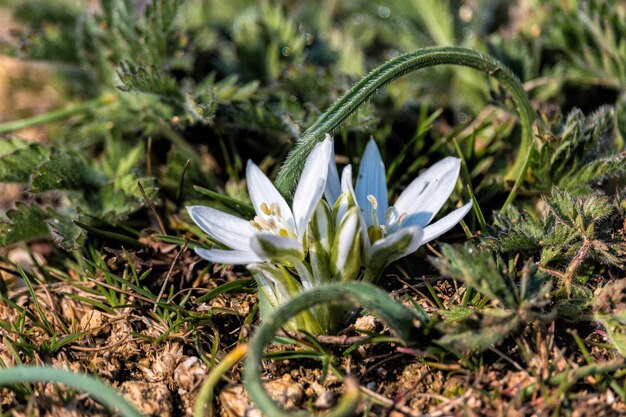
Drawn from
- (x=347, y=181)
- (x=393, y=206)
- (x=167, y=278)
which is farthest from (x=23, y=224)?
(x=393, y=206)

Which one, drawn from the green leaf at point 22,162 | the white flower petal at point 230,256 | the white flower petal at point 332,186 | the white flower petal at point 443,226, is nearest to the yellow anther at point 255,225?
the white flower petal at point 230,256

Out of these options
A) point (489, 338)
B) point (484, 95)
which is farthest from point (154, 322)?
point (484, 95)

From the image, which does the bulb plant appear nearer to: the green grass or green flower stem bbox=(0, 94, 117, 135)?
the green grass

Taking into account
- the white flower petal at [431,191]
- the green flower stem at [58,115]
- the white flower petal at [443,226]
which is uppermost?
the green flower stem at [58,115]

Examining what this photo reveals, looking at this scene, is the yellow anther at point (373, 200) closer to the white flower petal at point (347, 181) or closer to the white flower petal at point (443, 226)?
the white flower petal at point (347, 181)

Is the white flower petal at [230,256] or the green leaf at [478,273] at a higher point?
the white flower petal at [230,256]

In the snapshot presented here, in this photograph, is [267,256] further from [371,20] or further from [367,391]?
[371,20]

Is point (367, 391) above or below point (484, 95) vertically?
below
